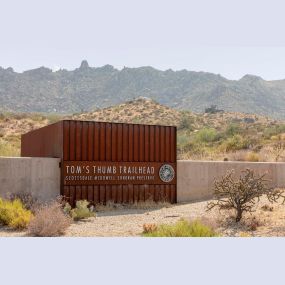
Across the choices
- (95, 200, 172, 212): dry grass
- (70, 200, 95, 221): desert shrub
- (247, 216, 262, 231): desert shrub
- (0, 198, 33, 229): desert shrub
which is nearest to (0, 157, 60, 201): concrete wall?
(95, 200, 172, 212): dry grass

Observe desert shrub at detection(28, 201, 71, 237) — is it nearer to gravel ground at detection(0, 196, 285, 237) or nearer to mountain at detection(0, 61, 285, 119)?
gravel ground at detection(0, 196, 285, 237)

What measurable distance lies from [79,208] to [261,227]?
595cm

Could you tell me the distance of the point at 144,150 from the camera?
67.3 feet

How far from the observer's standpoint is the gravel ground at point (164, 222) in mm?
13617

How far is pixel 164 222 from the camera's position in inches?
619

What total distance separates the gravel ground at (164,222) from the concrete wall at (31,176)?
2.10m

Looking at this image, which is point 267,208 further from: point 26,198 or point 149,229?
point 26,198

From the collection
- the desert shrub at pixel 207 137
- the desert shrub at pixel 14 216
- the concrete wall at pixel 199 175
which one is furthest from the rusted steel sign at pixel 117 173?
the desert shrub at pixel 207 137

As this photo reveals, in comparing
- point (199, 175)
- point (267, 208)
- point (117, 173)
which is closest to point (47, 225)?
point (117, 173)

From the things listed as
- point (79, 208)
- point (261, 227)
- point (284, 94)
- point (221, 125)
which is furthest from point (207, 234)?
point (284, 94)

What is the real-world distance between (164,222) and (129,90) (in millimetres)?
135721

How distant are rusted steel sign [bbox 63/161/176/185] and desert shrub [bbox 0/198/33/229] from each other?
358 centimetres

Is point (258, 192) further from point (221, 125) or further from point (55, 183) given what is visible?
point (221, 125)

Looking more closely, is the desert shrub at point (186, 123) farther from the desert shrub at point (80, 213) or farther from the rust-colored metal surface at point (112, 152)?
the desert shrub at point (80, 213)
